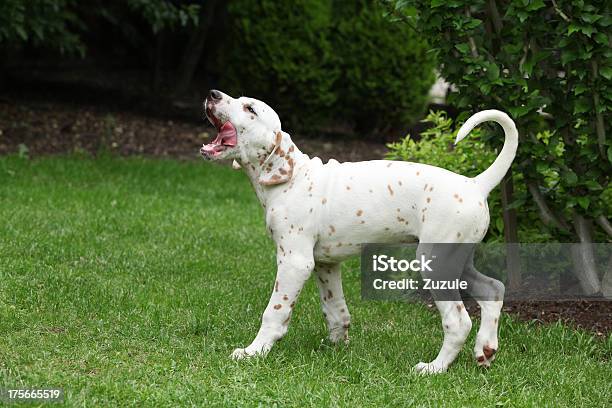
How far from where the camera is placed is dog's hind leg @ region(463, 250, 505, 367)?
4.29 meters

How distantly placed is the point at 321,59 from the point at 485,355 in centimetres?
762

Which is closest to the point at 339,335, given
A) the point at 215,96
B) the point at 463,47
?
the point at 215,96

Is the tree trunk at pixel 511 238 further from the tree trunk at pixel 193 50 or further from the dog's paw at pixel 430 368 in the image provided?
the tree trunk at pixel 193 50

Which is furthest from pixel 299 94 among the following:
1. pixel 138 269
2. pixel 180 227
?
pixel 138 269

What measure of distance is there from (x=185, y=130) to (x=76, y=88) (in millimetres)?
2730

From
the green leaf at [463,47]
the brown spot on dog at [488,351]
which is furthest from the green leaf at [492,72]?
the brown spot on dog at [488,351]

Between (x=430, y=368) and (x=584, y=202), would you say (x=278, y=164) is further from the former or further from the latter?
(x=584, y=202)

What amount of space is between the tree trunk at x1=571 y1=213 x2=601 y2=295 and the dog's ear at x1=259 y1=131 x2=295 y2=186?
2131 millimetres

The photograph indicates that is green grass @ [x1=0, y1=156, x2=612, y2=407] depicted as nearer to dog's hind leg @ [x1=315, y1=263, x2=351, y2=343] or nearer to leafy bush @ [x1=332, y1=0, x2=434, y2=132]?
dog's hind leg @ [x1=315, y1=263, x2=351, y2=343]

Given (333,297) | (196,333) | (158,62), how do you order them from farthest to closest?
1. (158,62)
2. (196,333)
3. (333,297)

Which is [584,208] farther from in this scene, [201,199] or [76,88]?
[76,88]

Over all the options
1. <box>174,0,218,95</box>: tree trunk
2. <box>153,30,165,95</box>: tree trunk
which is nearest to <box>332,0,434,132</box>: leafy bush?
<box>174,0,218,95</box>: tree trunk

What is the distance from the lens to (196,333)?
488 centimetres

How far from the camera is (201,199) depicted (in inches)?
340
